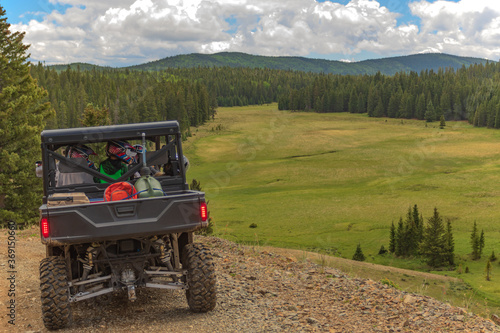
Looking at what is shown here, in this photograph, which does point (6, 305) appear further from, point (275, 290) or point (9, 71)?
point (9, 71)

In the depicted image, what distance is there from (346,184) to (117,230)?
78.4 meters

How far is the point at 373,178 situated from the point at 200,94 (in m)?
79.3

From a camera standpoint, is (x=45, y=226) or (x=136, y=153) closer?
(x=45, y=226)

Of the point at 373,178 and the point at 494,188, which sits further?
the point at 373,178

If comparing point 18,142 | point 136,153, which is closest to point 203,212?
point 136,153

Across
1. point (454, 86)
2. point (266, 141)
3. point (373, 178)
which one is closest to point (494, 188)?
point (373, 178)

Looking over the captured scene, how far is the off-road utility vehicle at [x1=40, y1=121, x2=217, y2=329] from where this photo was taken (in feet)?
23.2

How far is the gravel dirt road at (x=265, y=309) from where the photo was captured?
25.8 ft

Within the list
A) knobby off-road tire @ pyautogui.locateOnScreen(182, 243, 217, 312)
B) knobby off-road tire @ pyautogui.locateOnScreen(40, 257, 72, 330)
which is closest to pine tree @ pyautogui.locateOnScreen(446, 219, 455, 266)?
knobby off-road tire @ pyautogui.locateOnScreen(182, 243, 217, 312)

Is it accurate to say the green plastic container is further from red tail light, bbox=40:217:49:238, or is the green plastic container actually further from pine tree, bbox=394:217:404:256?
pine tree, bbox=394:217:404:256

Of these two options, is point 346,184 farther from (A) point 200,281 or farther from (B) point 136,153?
(A) point 200,281

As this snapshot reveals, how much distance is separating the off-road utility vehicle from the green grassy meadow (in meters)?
17.3

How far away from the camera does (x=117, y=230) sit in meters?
7.10

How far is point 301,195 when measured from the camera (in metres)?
76.1
